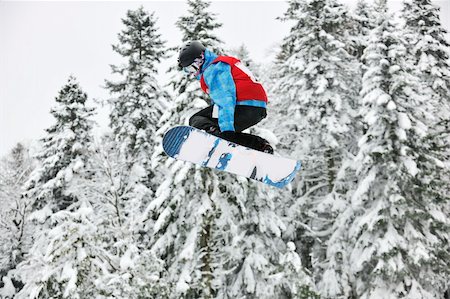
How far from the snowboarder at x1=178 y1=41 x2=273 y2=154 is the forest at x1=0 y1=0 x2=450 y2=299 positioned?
482 cm

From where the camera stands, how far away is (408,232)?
12.4 metres

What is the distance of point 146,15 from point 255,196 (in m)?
11.5

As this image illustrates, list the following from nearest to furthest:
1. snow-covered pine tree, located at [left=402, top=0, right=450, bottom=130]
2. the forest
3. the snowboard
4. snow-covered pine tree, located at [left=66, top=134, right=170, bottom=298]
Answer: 1. the snowboard
2. snow-covered pine tree, located at [left=66, top=134, right=170, bottom=298]
3. the forest
4. snow-covered pine tree, located at [left=402, top=0, right=450, bottom=130]

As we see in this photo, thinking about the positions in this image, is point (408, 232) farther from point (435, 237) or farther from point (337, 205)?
point (337, 205)

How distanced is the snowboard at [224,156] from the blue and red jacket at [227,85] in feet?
1.53

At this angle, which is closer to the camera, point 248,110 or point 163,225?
point 248,110

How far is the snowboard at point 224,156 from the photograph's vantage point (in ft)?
16.9

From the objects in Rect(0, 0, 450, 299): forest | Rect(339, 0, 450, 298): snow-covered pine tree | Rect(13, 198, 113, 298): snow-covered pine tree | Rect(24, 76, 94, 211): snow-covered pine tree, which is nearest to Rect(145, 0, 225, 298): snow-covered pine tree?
Rect(0, 0, 450, 299): forest

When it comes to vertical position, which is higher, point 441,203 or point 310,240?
point 441,203

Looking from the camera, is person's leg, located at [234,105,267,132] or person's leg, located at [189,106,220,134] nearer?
person's leg, located at [234,105,267,132]

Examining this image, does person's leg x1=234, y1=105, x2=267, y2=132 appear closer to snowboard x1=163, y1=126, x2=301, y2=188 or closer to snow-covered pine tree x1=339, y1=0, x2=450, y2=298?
snowboard x1=163, y1=126, x2=301, y2=188

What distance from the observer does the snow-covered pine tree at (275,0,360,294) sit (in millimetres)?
15461

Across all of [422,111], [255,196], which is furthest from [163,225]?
[422,111]

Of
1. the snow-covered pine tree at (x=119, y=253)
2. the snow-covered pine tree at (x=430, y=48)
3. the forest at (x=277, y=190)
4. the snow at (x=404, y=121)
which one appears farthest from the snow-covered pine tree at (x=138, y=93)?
the snow-covered pine tree at (x=430, y=48)
